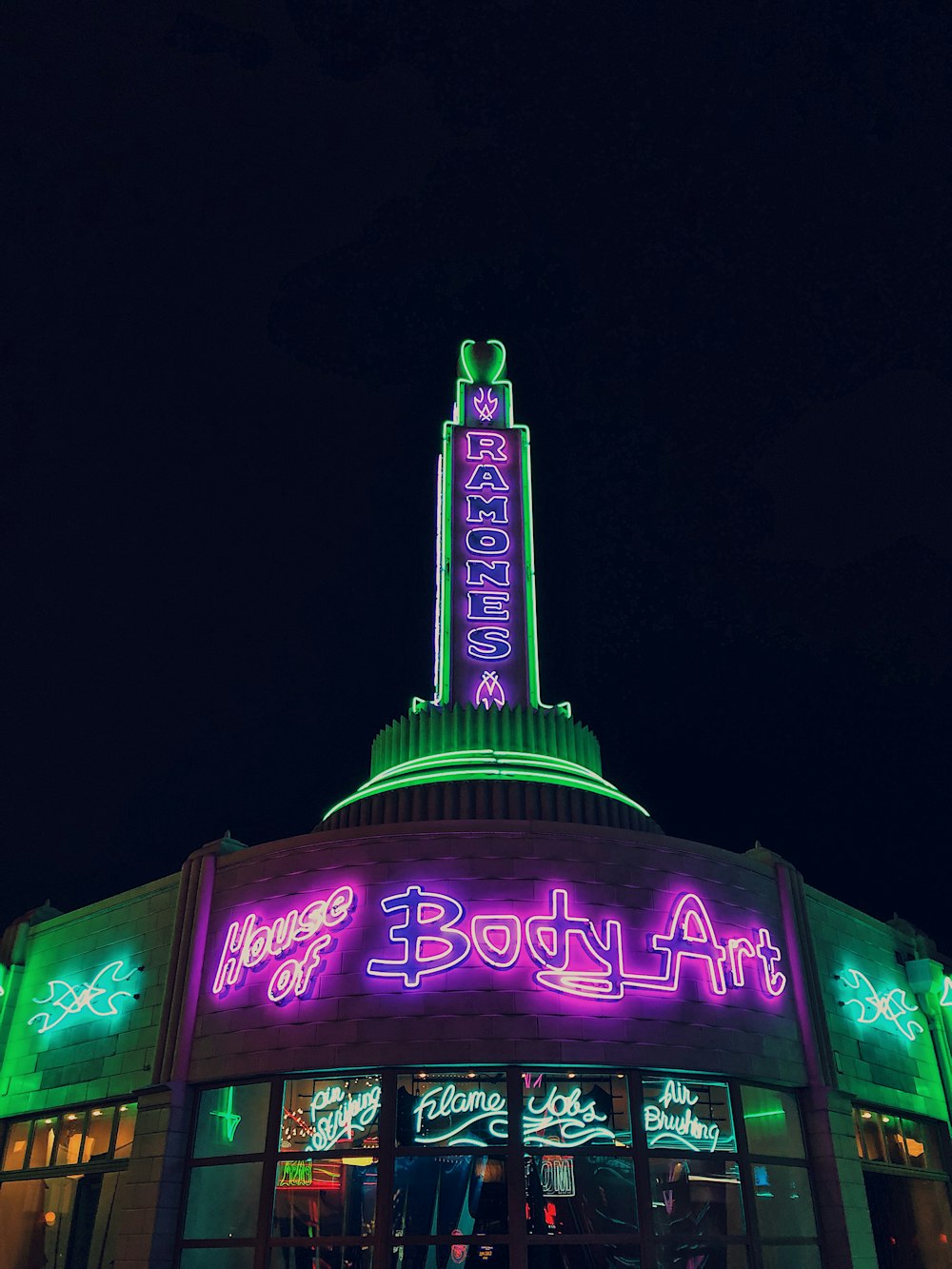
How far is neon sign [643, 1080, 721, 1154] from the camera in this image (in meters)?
15.4

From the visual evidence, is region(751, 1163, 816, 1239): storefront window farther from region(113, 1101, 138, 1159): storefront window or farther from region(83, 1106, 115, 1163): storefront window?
region(83, 1106, 115, 1163): storefront window

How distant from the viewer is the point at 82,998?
786 inches

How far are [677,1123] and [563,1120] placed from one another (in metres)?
2.04

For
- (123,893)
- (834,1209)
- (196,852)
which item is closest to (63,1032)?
(123,893)

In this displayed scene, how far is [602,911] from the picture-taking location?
1641cm

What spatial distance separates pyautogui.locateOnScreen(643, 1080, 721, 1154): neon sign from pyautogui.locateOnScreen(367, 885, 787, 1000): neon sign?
64.5 inches

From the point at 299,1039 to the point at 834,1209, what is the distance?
31.5 ft

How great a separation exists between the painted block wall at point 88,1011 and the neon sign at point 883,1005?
13727 mm

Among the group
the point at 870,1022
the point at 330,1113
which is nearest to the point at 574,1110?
the point at 330,1113

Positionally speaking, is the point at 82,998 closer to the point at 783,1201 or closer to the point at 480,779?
the point at 480,779

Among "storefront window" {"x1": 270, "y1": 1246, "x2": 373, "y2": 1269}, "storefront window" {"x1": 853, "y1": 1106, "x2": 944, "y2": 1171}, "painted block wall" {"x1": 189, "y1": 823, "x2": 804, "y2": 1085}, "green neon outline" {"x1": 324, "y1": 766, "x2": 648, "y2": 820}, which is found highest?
"green neon outline" {"x1": 324, "y1": 766, "x2": 648, "y2": 820}

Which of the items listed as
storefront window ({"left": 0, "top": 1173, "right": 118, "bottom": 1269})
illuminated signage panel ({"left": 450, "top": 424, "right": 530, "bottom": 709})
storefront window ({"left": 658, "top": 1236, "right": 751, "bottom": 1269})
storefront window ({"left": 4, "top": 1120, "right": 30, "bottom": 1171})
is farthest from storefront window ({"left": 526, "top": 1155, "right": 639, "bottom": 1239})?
storefront window ({"left": 4, "top": 1120, "right": 30, "bottom": 1171})

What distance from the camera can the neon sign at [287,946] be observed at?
1598 centimetres

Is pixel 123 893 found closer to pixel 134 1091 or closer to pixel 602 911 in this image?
pixel 134 1091
